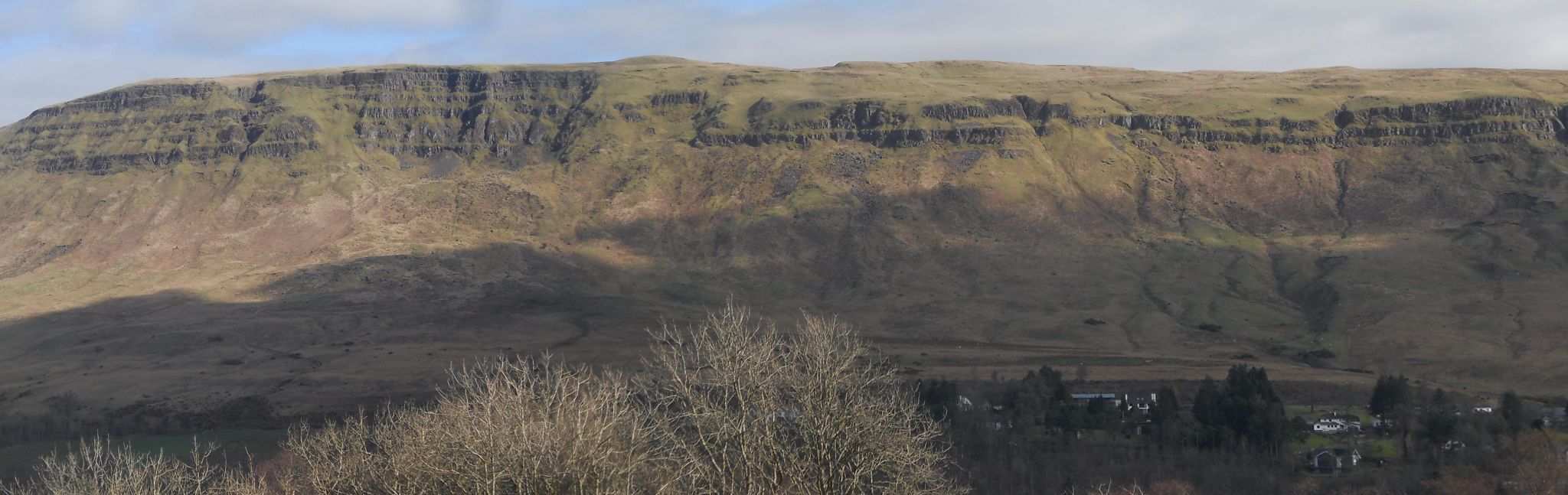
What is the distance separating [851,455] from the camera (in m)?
47.0

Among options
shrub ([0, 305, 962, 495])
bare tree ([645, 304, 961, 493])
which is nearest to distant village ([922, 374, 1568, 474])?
shrub ([0, 305, 962, 495])

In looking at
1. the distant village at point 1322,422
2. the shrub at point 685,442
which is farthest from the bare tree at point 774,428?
the distant village at point 1322,422

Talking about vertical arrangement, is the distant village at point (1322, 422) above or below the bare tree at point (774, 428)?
below

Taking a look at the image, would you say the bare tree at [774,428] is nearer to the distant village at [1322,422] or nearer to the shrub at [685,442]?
the shrub at [685,442]

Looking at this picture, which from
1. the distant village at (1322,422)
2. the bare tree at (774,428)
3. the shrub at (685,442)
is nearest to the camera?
the shrub at (685,442)

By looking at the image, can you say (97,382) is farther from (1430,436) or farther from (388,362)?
(1430,436)

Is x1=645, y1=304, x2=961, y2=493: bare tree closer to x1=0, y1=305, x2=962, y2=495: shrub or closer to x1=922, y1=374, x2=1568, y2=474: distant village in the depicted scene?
x1=0, y1=305, x2=962, y2=495: shrub

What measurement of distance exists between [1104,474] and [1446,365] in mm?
79460

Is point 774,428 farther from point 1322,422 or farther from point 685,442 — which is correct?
point 1322,422

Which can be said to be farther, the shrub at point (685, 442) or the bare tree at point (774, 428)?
the bare tree at point (774, 428)

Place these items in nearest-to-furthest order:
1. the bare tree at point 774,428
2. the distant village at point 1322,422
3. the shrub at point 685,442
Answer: the shrub at point 685,442 → the bare tree at point 774,428 → the distant village at point 1322,422

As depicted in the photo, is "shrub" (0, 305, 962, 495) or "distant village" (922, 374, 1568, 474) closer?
"shrub" (0, 305, 962, 495)

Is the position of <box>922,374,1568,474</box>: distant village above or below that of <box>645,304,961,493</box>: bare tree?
below

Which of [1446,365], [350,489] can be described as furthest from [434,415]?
[1446,365]
